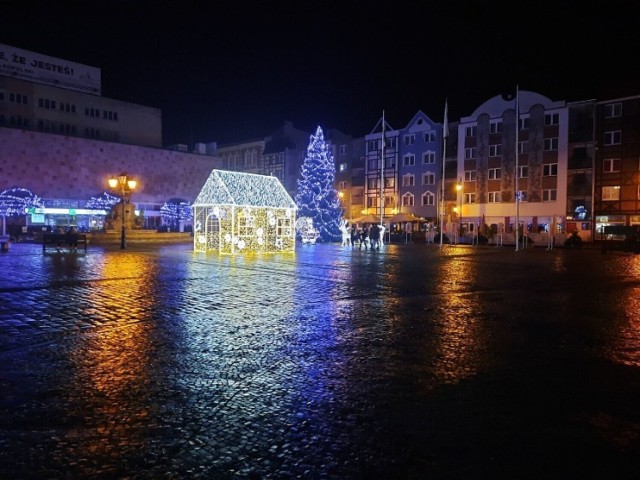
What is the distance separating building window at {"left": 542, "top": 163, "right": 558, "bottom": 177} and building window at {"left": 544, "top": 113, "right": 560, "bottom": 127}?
4.05 meters

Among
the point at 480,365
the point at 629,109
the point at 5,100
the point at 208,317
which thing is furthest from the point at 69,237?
the point at 629,109

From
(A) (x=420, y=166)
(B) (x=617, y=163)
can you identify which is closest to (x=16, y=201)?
(A) (x=420, y=166)

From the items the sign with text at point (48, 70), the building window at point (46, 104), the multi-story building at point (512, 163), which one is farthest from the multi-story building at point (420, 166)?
the building window at point (46, 104)

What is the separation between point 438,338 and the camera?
23.9 feet

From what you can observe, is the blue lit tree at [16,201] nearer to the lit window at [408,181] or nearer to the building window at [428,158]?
the lit window at [408,181]

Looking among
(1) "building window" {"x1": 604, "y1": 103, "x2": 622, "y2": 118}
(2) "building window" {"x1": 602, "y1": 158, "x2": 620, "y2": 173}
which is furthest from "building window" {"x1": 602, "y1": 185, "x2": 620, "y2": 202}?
(1) "building window" {"x1": 604, "y1": 103, "x2": 622, "y2": 118}

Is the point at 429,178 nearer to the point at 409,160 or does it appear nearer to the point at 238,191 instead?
the point at 409,160

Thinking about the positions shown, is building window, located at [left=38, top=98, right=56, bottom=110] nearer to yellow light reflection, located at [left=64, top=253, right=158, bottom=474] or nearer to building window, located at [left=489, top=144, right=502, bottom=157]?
building window, located at [left=489, top=144, right=502, bottom=157]

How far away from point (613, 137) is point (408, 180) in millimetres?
22311

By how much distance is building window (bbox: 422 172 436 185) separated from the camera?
202 ft

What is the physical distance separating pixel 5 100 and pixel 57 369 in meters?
64.9

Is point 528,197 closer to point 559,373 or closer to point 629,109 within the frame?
point 629,109

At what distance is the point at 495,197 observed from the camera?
56.7 meters

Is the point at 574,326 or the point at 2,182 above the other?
the point at 2,182
